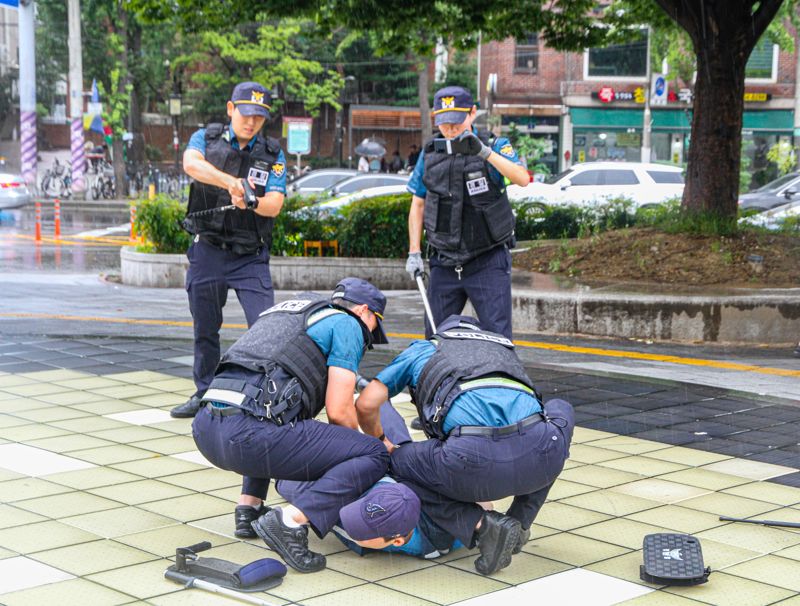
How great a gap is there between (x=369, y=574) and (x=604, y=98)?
41.9m

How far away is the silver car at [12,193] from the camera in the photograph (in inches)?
1180

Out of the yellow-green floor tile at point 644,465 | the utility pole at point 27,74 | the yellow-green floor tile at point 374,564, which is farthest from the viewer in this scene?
the utility pole at point 27,74

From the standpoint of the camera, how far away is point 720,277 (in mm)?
11133

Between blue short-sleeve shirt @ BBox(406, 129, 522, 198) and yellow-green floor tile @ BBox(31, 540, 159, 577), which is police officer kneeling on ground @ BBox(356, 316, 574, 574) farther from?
blue short-sleeve shirt @ BBox(406, 129, 522, 198)

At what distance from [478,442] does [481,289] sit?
2464mm

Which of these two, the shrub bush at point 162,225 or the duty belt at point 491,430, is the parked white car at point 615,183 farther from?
the duty belt at point 491,430

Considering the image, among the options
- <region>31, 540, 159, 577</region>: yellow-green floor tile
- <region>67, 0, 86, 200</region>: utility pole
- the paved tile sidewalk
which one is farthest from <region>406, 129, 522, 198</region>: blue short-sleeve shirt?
<region>67, 0, 86, 200</region>: utility pole

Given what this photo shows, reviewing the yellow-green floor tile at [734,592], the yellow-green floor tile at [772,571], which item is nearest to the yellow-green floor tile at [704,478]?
the yellow-green floor tile at [772,571]

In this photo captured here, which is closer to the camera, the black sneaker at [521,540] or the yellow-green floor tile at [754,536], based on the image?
the black sneaker at [521,540]

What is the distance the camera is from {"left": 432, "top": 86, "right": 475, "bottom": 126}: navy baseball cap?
6383 millimetres

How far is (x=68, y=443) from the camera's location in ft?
21.2

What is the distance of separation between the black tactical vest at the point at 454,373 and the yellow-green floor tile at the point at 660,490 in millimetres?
1370

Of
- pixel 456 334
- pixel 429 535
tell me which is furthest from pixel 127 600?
pixel 456 334

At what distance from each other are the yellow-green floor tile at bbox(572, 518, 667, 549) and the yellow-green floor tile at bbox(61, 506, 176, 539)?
1869 millimetres
